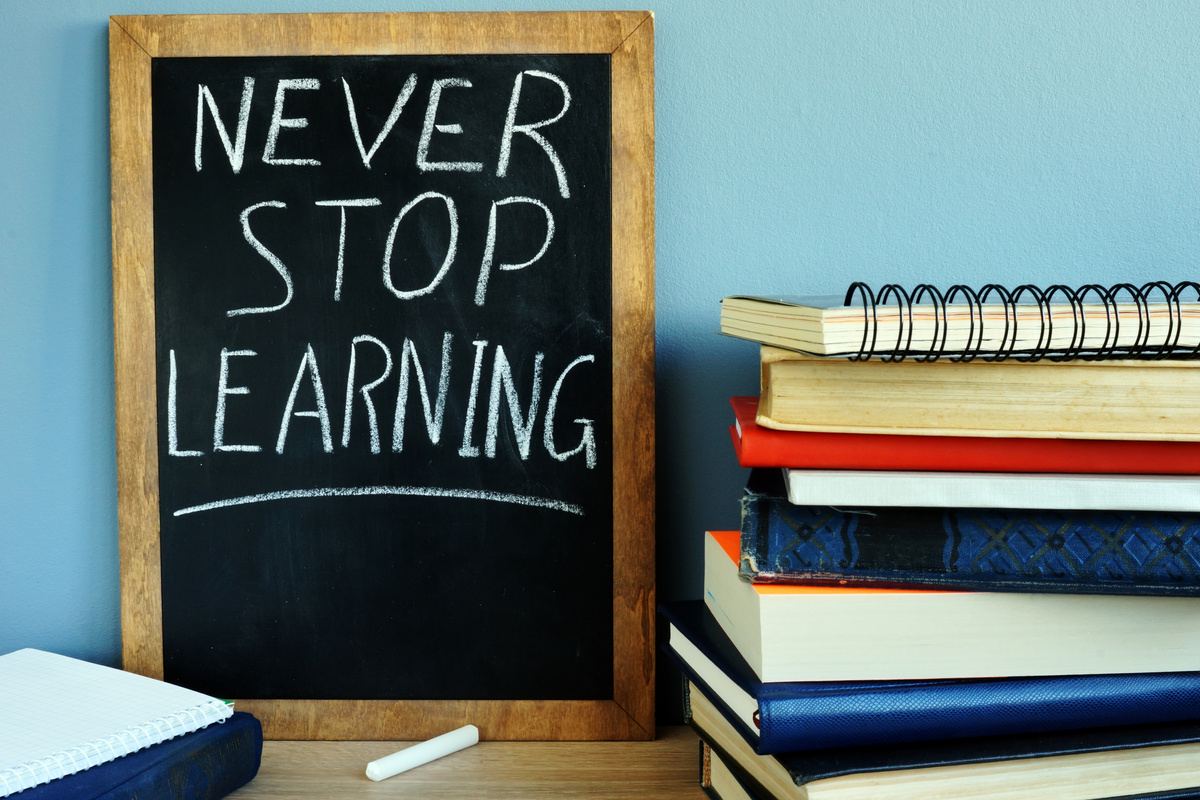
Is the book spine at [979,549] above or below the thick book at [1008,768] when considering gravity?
above

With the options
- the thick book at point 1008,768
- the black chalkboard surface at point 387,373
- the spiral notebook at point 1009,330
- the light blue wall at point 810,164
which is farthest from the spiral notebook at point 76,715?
the spiral notebook at point 1009,330

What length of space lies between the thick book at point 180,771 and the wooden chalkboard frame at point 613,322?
4.0 inches

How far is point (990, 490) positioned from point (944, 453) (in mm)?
39

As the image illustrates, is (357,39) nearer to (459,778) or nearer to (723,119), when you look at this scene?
(723,119)

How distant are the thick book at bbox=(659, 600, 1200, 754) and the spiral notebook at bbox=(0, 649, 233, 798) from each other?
474 millimetres

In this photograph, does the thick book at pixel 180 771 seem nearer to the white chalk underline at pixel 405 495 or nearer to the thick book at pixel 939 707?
the white chalk underline at pixel 405 495

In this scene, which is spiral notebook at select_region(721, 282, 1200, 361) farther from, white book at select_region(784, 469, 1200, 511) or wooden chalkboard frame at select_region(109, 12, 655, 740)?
wooden chalkboard frame at select_region(109, 12, 655, 740)

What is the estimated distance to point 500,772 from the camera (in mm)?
750

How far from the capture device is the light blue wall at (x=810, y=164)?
82 cm

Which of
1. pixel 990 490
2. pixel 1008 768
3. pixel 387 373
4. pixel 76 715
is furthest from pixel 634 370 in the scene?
pixel 76 715

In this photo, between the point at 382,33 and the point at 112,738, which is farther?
the point at 382,33

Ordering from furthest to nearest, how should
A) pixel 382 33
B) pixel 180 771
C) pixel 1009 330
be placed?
pixel 382 33 < pixel 180 771 < pixel 1009 330

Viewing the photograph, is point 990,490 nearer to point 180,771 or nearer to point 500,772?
point 500,772

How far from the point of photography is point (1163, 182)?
83cm
